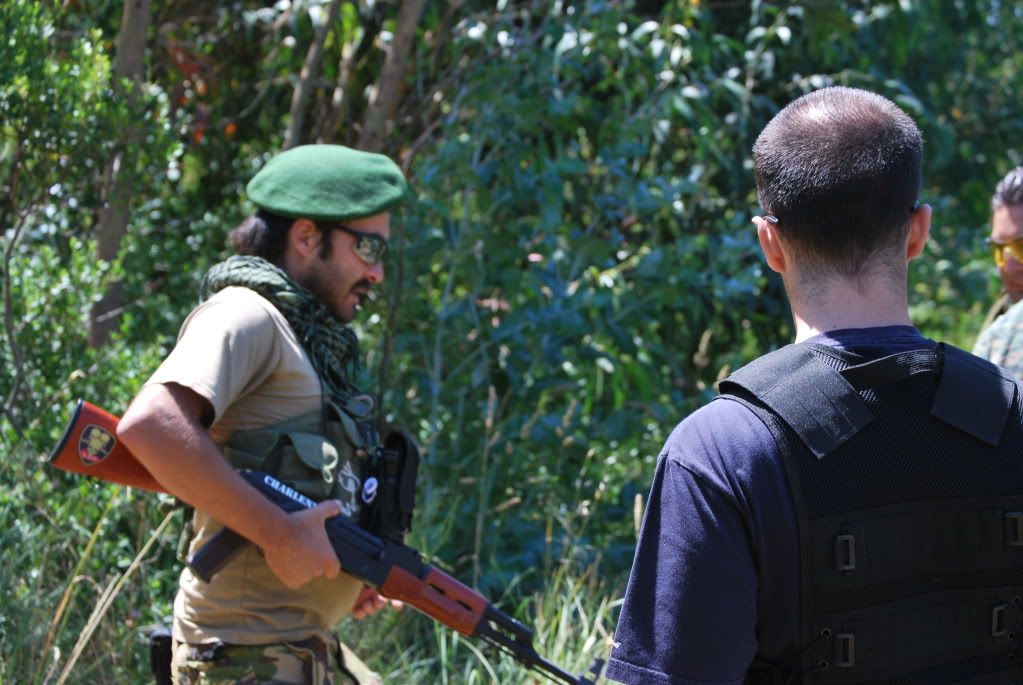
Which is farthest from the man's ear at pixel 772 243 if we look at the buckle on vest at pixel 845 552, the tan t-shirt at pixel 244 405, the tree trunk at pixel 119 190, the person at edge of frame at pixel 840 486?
the tree trunk at pixel 119 190

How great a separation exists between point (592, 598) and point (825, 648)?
2.64m

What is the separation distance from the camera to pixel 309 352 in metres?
2.39

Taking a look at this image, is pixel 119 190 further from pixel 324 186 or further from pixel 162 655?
pixel 162 655

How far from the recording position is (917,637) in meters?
1.40

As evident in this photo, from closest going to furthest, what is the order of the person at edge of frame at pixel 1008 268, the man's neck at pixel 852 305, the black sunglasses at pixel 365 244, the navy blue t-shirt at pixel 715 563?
the navy blue t-shirt at pixel 715 563 → the man's neck at pixel 852 305 → the black sunglasses at pixel 365 244 → the person at edge of frame at pixel 1008 268

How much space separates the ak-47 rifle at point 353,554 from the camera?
2.19 meters

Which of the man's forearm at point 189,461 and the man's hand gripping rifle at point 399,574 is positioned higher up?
the man's forearm at point 189,461

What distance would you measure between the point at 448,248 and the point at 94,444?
2.12 meters

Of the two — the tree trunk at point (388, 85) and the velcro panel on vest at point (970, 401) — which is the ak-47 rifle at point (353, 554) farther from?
the tree trunk at point (388, 85)

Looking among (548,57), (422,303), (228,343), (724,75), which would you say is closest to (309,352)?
(228,343)

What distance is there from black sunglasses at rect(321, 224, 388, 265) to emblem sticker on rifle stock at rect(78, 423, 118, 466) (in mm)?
685

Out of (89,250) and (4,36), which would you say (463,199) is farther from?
(4,36)

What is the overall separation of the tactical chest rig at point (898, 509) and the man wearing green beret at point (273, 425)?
1.09m

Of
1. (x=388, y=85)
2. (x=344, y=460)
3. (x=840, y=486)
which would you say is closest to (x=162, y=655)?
(x=344, y=460)
